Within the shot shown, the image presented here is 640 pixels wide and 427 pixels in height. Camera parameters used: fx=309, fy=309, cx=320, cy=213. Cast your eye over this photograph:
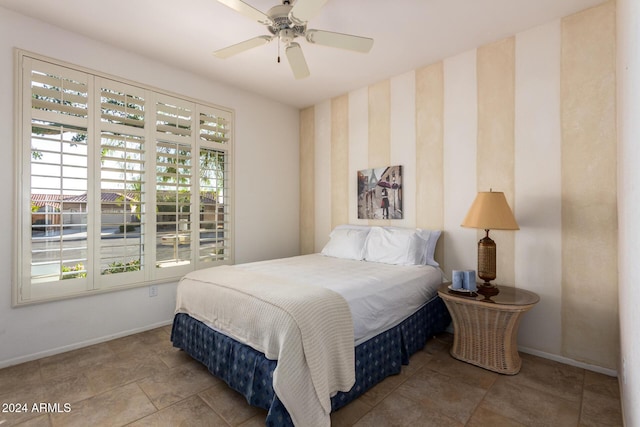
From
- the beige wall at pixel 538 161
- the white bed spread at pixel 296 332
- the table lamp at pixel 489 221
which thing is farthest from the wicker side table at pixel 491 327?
the white bed spread at pixel 296 332

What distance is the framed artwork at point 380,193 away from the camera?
3.57 metres

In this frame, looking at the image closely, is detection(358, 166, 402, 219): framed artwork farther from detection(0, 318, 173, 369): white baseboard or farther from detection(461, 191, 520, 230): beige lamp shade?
detection(0, 318, 173, 369): white baseboard

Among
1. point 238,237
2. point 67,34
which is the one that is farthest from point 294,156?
point 67,34

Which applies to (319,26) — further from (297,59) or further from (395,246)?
(395,246)

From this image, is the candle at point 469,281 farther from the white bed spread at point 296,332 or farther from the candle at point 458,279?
the white bed spread at point 296,332

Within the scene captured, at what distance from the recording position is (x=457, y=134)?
3100mm

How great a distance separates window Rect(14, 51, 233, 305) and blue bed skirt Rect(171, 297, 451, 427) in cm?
98

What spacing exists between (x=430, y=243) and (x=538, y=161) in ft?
3.82

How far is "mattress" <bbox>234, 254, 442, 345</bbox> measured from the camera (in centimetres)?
Result: 210

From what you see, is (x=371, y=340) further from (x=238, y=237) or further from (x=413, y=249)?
(x=238, y=237)

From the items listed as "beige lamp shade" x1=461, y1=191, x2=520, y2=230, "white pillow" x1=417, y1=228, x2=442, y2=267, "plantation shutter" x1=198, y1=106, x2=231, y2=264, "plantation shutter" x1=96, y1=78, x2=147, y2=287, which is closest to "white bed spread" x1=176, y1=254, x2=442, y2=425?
"white pillow" x1=417, y1=228, x2=442, y2=267

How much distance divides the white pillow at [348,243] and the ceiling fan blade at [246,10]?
226 cm

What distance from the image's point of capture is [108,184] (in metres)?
2.87

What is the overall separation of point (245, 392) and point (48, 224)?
7.10 feet
